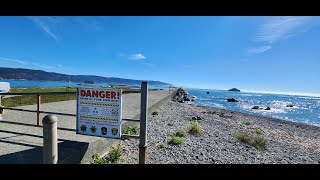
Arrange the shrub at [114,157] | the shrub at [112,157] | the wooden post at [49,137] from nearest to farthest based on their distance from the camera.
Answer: the wooden post at [49,137]
the shrub at [112,157]
the shrub at [114,157]

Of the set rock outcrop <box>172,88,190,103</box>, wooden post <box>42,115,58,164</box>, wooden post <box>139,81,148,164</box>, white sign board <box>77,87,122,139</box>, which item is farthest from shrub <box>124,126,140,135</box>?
rock outcrop <box>172,88,190,103</box>

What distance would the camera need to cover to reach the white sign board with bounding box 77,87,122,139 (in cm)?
442

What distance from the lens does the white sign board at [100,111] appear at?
4.42 meters

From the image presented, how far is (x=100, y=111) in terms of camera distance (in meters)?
4.49

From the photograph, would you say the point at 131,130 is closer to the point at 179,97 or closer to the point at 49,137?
the point at 49,137

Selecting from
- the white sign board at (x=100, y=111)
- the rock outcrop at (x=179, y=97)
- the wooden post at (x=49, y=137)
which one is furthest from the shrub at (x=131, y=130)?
the rock outcrop at (x=179, y=97)

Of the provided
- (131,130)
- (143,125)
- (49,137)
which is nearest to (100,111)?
(143,125)

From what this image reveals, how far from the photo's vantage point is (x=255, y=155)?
27.2 ft

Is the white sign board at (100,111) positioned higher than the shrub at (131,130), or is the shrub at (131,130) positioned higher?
the white sign board at (100,111)

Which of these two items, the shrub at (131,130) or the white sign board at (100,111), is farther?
the shrub at (131,130)

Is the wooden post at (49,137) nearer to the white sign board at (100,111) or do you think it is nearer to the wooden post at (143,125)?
the white sign board at (100,111)
